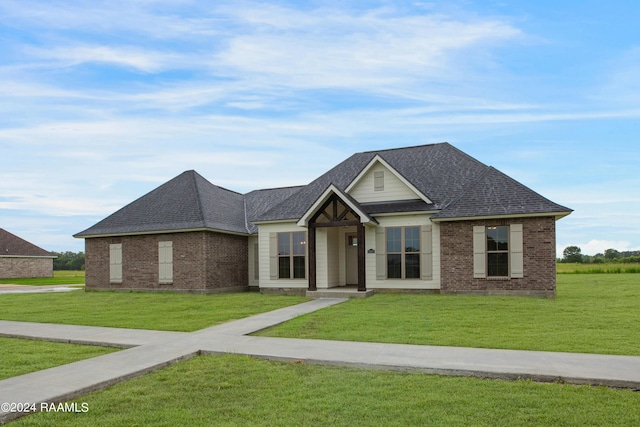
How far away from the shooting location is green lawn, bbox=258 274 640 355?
26.5 ft

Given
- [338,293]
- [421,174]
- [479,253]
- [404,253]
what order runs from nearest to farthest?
1. [479,253]
2. [338,293]
3. [404,253]
4. [421,174]

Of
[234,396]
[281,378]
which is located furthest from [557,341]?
[234,396]

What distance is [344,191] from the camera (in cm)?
1980

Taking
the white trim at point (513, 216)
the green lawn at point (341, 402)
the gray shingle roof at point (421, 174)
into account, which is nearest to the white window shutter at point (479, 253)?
the white trim at point (513, 216)

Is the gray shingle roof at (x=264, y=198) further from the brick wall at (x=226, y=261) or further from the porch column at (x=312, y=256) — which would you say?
the porch column at (x=312, y=256)

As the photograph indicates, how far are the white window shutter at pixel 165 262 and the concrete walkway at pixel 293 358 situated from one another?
11.5 m

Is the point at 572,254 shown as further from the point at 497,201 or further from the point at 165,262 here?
the point at 165,262

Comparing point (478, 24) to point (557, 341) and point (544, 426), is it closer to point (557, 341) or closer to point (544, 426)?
point (557, 341)

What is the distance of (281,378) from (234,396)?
0.85 metres

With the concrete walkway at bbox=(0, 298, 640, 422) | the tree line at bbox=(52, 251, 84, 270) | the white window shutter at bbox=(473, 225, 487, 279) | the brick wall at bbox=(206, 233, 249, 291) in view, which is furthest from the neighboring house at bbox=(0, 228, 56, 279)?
the white window shutter at bbox=(473, 225, 487, 279)

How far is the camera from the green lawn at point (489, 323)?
8.07 m

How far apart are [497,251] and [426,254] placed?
252 centimetres

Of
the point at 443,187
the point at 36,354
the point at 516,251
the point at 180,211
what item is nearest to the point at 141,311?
Answer: the point at 36,354

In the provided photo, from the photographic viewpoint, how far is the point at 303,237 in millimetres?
19812
